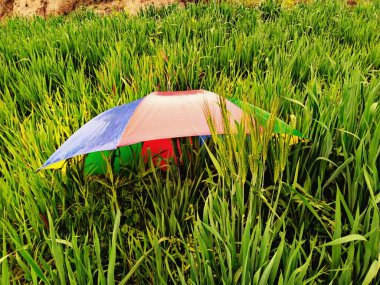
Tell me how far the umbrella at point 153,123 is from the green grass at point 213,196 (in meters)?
0.07

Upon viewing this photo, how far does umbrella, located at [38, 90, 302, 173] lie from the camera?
3.34 ft

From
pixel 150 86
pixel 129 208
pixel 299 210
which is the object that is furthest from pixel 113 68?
pixel 299 210

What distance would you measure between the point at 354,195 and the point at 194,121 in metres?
0.51

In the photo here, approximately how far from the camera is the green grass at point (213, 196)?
2.97 feet

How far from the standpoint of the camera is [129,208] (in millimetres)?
1310

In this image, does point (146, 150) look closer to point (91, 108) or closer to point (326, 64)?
point (91, 108)

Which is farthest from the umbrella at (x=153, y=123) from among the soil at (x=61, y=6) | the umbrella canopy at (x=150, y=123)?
the soil at (x=61, y=6)

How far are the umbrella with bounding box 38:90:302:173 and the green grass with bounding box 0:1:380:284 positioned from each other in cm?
7

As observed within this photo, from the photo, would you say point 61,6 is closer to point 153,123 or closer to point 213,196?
point 153,123

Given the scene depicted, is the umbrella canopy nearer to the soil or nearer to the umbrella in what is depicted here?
the umbrella

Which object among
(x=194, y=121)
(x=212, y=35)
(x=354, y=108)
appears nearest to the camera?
(x=194, y=121)

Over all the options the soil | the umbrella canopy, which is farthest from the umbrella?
the soil

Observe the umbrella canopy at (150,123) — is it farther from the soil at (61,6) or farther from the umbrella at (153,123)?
the soil at (61,6)

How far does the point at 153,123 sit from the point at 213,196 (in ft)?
0.87
